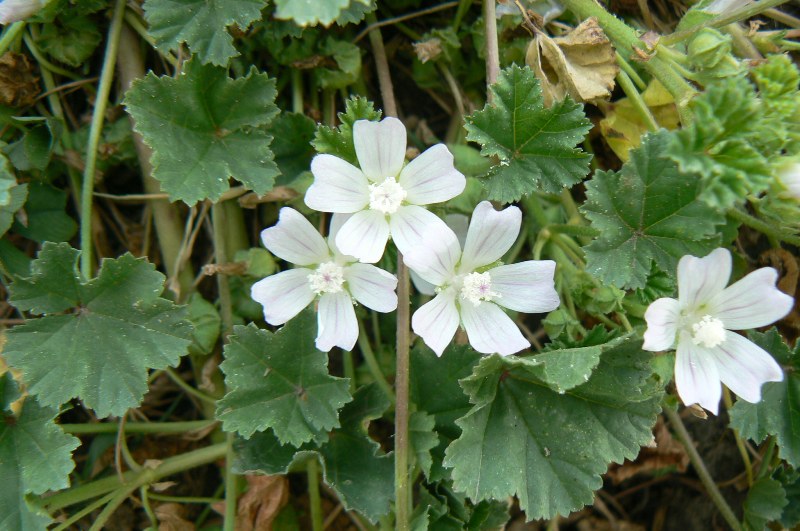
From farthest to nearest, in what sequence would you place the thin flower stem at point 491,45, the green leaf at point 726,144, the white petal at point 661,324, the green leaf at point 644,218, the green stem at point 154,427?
the green stem at point 154,427, the thin flower stem at point 491,45, the green leaf at point 644,218, the white petal at point 661,324, the green leaf at point 726,144

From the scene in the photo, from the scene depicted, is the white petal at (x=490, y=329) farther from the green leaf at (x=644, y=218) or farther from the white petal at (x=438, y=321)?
the green leaf at (x=644, y=218)

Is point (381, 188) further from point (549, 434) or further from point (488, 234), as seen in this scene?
point (549, 434)

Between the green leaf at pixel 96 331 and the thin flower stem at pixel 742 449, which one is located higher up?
the green leaf at pixel 96 331

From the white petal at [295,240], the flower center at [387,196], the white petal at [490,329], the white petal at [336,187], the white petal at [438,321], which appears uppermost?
the white petal at [336,187]

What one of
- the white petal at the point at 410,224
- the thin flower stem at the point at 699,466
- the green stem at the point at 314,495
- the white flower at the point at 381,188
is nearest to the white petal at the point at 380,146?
the white flower at the point at 381,188

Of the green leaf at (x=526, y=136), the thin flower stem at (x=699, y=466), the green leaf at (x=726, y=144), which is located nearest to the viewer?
the green leaf at (x=726, y=144)

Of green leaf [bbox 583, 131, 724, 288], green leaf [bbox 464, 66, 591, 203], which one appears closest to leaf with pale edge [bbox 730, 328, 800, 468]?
green leaf [bbox 583, 131, 724, 288]

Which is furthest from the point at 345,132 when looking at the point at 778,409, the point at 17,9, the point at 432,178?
the point at 778,409
